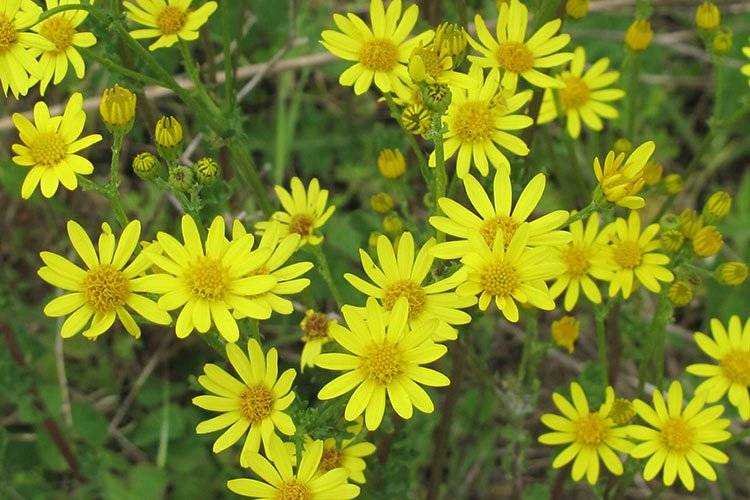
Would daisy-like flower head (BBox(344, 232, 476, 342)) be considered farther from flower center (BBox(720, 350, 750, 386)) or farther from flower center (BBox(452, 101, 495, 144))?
flower center (BBox(720, 350, 750, 386))

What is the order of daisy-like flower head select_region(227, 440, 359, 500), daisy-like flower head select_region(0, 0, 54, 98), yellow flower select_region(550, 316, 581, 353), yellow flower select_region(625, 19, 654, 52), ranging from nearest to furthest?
daisy-like flower head select_region(227, 440, 359, 500) < daisy-like flower head select_region(0, 0, 54, 98) < yellow flower select_region(550, 316, 581, 353) < yellow flower select_region(625, 19, 654, 52)

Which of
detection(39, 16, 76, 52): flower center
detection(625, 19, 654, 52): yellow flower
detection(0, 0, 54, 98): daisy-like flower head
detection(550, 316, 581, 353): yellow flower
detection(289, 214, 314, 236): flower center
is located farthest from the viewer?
detection(625, 19, 654, 52): yellow flower

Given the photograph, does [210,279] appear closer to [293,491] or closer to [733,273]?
[293,491]

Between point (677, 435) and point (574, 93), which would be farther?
point (574, 93)

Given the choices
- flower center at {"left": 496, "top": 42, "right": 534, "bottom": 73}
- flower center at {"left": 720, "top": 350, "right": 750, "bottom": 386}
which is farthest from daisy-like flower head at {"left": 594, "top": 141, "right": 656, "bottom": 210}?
flower center at {"left": 720, "top": 350, "right": 750, "bottom": 386}

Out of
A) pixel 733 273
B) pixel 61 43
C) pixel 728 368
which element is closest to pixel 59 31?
pixel 61 43

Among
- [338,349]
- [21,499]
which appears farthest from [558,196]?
[21,499]
